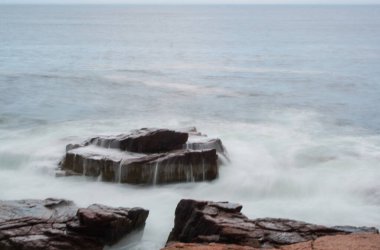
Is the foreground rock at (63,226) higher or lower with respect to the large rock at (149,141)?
lower

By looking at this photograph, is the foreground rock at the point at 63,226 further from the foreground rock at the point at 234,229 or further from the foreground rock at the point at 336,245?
the foreground rock at the point at 336,245

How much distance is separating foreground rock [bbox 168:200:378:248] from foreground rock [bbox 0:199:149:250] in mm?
1048

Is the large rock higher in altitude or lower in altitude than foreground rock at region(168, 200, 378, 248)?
higher

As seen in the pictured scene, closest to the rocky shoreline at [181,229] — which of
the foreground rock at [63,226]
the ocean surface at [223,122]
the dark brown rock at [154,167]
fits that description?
the foreground rock at [63,226]

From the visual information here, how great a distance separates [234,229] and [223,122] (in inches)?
527

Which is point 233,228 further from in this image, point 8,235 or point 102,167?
point 102,167

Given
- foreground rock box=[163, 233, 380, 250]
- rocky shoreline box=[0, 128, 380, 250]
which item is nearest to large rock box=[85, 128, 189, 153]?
rocky shoreline box=[0, 128, 380, 250]

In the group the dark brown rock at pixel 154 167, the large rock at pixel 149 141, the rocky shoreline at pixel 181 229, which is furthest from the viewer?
the large rock at pixel 149 141

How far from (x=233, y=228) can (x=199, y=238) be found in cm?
61

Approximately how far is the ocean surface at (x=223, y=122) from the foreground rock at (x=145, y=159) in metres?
0.32

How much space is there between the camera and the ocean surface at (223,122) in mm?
13812

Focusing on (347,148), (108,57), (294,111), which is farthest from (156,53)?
(347,148)

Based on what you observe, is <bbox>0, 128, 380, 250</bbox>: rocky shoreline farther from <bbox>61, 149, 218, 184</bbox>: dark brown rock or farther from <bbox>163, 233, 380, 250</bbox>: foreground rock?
<bbox>61, 149, 218, 184</bbox>: dark brown rock

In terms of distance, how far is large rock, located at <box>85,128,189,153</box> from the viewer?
49.0 ft
